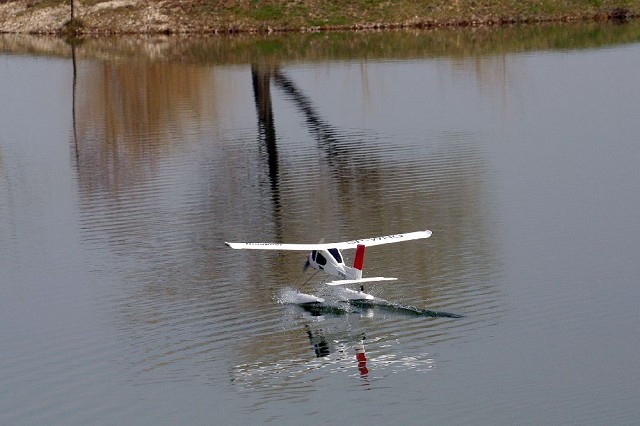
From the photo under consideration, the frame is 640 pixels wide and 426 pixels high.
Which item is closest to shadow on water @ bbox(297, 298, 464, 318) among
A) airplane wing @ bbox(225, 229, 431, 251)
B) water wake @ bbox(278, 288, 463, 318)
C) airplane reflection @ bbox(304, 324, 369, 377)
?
water wake @ bbox(278, 288, 463, 318)

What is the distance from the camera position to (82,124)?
2660 inches

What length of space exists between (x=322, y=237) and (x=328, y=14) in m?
64.8

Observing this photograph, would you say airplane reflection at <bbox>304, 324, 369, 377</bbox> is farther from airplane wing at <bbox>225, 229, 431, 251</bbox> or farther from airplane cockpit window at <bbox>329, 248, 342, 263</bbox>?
airplane wing at <bbox>225, 229, 431, 251</bbox>

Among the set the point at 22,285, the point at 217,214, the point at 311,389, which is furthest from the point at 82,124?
the point at 311,389

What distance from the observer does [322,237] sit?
42.2m

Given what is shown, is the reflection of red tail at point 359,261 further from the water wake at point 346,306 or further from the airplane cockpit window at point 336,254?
the airplane cockpit window at point 336,254

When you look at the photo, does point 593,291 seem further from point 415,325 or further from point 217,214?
point 217,214

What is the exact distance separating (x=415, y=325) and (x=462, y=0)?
76602 millimetres

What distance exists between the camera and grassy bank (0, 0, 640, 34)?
103 metres

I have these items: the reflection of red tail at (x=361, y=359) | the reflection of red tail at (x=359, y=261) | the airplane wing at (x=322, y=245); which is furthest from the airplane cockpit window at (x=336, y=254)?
the reflection of red tail at (x=361, y=359)

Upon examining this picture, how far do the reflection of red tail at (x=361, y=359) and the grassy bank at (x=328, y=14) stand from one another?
2895 inches

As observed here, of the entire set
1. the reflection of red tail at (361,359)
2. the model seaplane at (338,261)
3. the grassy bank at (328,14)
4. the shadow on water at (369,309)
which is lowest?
the reflection of red tail at (361,359)

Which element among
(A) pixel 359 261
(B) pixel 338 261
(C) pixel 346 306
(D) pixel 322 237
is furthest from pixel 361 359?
(D) pixel 322 237

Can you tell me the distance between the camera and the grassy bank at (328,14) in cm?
10344
